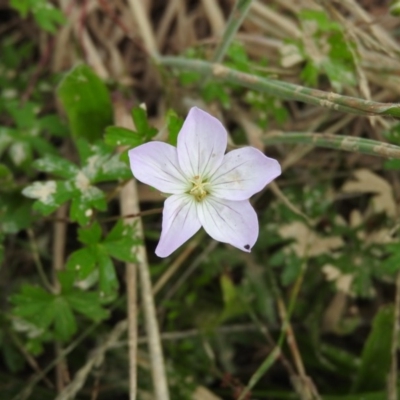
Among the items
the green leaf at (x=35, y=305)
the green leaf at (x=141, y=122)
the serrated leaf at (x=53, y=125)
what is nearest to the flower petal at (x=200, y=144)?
the green leaf at (x=141, y=122)

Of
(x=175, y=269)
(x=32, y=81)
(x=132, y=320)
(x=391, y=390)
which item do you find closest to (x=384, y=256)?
(x=391, y=390)

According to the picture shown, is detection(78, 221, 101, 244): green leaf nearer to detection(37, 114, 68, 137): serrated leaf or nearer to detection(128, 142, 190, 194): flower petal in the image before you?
detection(128, 142, 190, 194): flower petal

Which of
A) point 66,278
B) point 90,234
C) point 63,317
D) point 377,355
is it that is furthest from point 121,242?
point 377,355

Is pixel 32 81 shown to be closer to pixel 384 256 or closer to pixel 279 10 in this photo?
pixel 279 10

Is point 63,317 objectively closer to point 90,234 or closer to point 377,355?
point 90,234

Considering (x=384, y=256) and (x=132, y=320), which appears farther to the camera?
(x=384, y=256)

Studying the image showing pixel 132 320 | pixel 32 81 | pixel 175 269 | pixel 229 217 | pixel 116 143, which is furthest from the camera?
pixel 32 81

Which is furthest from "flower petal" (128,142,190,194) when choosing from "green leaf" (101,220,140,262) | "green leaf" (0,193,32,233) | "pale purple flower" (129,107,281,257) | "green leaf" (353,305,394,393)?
"green leaf" (353,305,394,393)

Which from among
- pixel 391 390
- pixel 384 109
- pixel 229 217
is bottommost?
pixel 391 390
